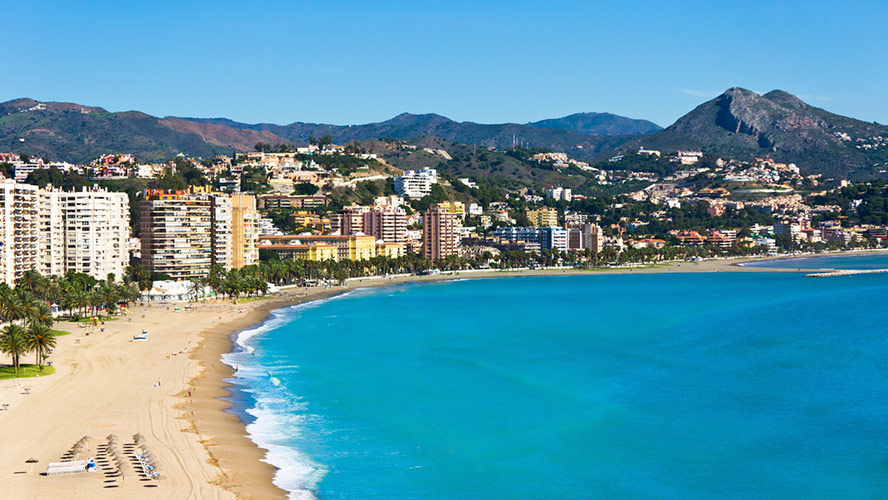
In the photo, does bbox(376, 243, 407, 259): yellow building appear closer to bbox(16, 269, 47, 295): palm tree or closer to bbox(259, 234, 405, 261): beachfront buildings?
bbox(259, 234, 405, 261): beachfront buildings

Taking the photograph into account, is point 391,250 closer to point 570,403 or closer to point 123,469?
point 570,403

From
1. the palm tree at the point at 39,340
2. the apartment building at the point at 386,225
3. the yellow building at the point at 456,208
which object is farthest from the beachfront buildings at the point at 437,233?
the palm tree at the point at 39,340

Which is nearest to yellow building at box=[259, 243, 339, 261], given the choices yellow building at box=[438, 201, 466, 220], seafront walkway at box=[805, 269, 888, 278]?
yellow building at box=[438, 201, 466, 220]

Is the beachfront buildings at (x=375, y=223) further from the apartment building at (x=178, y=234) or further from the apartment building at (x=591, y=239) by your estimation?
the apartment building at (x=178, y=234)

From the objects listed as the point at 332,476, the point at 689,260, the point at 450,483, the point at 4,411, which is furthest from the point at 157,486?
the point at 689,260

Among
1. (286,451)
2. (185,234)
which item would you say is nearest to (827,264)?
(185,234)

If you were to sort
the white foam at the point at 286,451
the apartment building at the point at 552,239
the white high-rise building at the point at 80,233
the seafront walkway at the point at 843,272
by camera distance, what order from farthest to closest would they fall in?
the apartment building at the point at 552,239
the seafront walkway at the point at 843,272
the white high-rise building at the point at 80,233
the white foam at the point at 286,451
